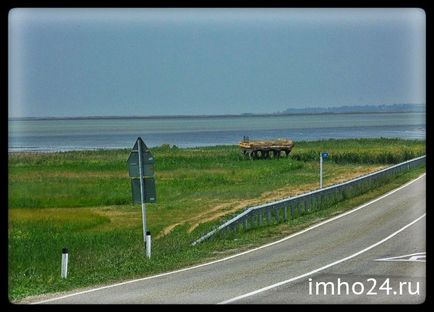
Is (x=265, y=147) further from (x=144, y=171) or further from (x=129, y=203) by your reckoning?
(x=144, y=171)

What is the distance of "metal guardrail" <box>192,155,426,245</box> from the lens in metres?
23.3

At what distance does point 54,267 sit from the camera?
57.8ft

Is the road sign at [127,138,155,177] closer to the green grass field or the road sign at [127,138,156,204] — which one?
the road sign at [127,138,156,204]

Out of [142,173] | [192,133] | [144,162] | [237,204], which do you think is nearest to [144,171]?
[142,173]

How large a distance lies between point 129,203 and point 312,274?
2482 centimetres

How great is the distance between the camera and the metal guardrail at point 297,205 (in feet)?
76.4

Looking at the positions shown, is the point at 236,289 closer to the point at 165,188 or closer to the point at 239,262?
the point at 239,262

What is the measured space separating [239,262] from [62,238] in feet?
27.7

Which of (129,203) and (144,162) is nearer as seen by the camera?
(144,162)

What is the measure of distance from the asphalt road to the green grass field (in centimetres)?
112

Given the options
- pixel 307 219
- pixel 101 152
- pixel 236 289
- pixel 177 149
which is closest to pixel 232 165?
pixel 177 149

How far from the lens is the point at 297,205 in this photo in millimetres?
27328

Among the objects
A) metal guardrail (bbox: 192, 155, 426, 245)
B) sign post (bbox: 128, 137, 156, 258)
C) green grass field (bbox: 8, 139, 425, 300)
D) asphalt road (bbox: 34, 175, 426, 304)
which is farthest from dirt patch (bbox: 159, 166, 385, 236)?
sign post (bbox: 128, 137, 156, 258)

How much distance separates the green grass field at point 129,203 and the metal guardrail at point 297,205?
0.54 metres
